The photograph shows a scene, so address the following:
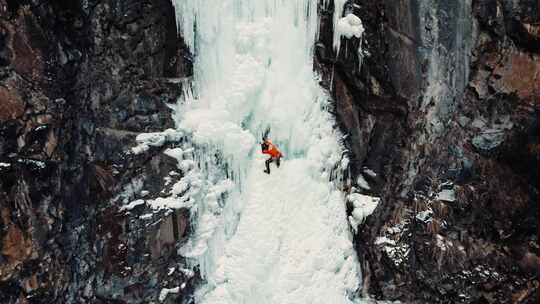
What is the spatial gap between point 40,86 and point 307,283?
Answer: 217 inches

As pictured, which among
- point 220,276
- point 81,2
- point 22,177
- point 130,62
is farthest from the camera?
point 220,276

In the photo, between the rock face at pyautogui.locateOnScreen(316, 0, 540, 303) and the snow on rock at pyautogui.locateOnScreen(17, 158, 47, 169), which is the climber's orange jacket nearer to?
the rock face at pyautogui.locateOnScreen(316, 0, 540, 303)

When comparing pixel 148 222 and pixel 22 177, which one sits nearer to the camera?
pixel 22 177

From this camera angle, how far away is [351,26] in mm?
8203

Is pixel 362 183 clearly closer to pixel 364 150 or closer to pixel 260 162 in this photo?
pixel 364 150

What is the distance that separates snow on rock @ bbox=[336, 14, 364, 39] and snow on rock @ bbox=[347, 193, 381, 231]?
2.94 meters

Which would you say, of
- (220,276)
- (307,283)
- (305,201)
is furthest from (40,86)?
(307,283)

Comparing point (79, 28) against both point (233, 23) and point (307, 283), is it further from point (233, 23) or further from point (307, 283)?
point (307, 283)

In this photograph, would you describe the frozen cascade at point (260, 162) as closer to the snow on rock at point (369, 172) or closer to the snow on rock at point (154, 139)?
the snow on rock at point (154, 139)

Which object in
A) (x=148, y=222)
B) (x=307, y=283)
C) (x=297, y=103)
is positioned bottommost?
(x=307, y=283)

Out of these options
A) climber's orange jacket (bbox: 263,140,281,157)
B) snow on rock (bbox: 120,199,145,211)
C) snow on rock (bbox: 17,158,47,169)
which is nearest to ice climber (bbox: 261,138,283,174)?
climber's orange jacket (bbox: 263,140,281,157)

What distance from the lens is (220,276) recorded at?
847 cm

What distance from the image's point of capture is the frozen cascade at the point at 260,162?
8.38m

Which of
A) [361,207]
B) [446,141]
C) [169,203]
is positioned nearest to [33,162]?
[169,203]
